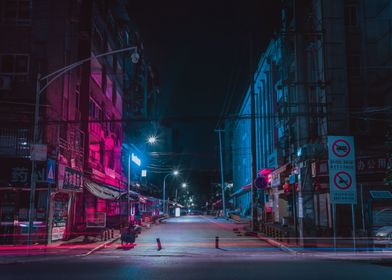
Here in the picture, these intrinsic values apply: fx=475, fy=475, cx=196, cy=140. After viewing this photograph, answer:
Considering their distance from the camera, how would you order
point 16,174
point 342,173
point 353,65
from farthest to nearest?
point 353,65
point 16,174
point 342,173

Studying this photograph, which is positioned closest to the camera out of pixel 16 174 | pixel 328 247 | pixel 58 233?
pixel 328 247

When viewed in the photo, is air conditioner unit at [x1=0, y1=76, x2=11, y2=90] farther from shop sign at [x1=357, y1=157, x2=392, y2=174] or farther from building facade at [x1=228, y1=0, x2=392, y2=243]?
shop sign at [x1=357, y1=157, x2=392, y2=174]

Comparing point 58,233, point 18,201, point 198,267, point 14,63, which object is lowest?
point 198,267

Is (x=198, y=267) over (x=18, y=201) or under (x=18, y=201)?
under

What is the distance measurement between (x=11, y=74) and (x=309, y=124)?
2030cm

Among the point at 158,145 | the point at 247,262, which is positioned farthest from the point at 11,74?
the point at 158,145

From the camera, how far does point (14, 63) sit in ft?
92.3

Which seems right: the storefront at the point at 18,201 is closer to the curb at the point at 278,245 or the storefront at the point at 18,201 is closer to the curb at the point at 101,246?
the curb at the point at 101,246

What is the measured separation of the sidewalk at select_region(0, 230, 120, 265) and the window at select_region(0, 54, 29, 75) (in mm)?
10425

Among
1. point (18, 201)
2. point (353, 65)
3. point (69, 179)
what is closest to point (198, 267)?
point (69, 179)

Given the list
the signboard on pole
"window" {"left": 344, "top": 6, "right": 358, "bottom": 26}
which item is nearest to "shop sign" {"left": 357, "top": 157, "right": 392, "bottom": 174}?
the signboard on pole

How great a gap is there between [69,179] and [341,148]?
14559mm

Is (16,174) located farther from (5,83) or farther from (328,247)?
(328,247)

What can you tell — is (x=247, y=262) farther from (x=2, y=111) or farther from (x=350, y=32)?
(x=350, y=32)
